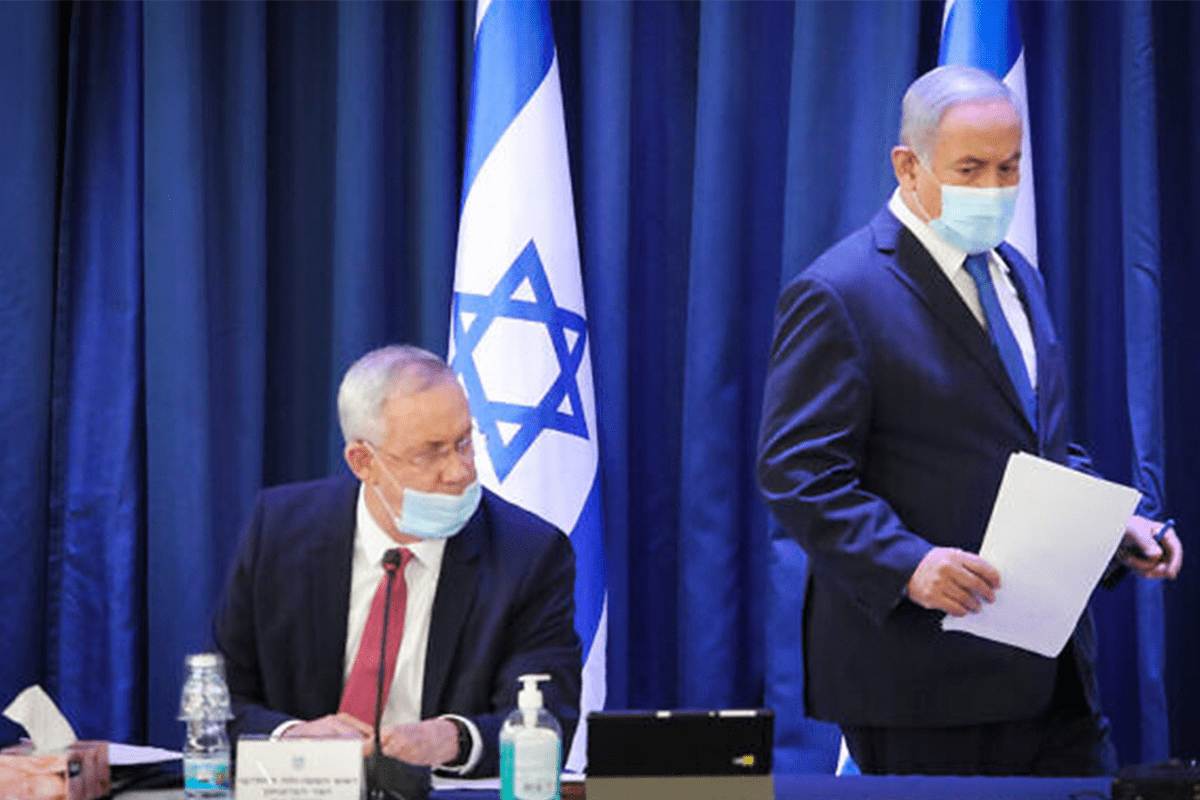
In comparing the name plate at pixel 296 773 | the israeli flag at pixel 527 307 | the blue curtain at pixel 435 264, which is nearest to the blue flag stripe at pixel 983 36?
the blue curtain at pixel 435 264

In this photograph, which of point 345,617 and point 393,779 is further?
point 345,617

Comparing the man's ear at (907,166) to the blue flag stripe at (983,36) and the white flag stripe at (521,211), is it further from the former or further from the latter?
the white flag stripe at (521,211)

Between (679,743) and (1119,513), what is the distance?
0.90 meters

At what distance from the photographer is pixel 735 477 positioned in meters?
4.42

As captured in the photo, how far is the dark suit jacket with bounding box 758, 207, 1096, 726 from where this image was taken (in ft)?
9.62

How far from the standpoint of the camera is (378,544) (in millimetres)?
2865

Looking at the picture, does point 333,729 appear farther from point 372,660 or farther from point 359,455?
point 359,455

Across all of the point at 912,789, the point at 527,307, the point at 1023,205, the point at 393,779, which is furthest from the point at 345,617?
the point at 1023,205

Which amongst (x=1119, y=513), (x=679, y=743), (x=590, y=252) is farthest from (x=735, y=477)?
(x=679, y=743)

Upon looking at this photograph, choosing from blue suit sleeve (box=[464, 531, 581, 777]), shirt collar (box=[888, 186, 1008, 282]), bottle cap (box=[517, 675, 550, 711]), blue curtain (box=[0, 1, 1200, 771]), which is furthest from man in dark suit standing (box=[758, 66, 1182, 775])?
blue curtain (box=[0, 1, 1200, 771])

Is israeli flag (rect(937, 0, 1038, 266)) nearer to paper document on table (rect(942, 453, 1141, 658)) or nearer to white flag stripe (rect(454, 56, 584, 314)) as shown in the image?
white flag stripe (rect(454, 56, 584, 314))

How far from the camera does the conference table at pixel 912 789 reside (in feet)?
7.74

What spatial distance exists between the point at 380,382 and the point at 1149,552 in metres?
1.26

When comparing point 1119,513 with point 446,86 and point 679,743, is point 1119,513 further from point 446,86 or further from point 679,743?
point 446,86
